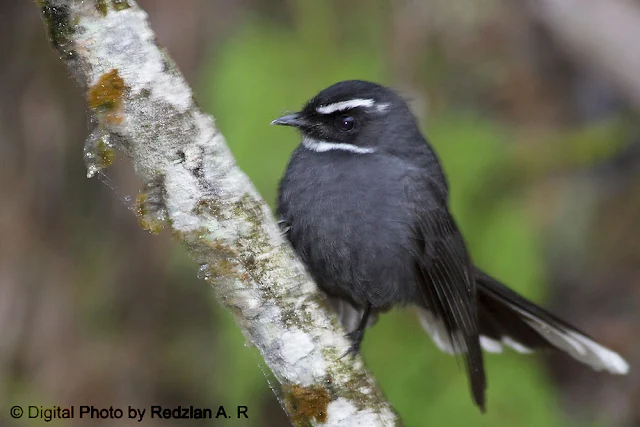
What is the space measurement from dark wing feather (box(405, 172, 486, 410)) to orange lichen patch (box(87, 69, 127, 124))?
1.43m

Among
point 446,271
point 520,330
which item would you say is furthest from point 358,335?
point 520,330

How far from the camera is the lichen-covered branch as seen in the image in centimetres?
253

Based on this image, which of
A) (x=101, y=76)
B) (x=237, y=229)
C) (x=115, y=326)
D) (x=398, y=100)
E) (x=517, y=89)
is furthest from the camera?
(x=517, y=89)

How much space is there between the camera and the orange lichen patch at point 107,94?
253cm

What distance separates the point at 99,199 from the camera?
5441 millimetres

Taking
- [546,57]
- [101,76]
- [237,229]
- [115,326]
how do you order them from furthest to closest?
[546,57]
[115,326]
[237,229]
[101,76]

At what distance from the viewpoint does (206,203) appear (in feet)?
8.82

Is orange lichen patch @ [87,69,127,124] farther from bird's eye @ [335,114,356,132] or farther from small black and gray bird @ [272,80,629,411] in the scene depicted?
bird's eye @ [335,114,356,132]

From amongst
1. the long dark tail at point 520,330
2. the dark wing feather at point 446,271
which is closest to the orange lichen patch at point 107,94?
the dark wing feather at point 446,271

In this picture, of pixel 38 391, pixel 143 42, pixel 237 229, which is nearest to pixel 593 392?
pixel 38 391

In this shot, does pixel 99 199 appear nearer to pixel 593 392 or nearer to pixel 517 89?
→ pixel 517 89

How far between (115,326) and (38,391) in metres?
0.64

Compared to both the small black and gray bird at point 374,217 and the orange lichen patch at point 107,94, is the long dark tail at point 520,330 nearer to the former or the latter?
the small black and gray bird at point 374,217

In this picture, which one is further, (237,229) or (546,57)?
(546,57)
